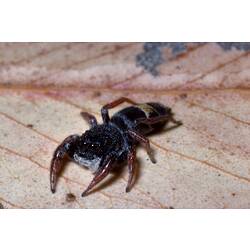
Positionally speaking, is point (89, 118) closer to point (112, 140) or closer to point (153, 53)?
point (112, 140)

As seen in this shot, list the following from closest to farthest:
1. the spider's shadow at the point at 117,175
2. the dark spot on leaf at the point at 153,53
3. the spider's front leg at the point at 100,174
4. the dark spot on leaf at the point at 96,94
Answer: the spider's front leg at the point at 100,174 → the spider's shadow at the point at 117,175 → the dark spot on leaf at the point at 96,94 → the dark spot on leaf at the point at 153,53

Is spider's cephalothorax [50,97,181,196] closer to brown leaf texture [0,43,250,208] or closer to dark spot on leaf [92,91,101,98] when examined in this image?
brown leaf texture [0,43,250,208]

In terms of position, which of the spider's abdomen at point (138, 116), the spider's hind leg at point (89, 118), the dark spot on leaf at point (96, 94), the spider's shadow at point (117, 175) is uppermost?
the spider's abdomen at point (138, 116)

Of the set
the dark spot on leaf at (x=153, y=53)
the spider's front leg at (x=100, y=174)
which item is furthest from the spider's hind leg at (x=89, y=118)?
the dark spot on leaf at (x=153, y=53)

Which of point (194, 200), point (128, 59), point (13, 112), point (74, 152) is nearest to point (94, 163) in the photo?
point (74, 152)

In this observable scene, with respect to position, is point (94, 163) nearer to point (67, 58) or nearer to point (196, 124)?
point (196, 124)

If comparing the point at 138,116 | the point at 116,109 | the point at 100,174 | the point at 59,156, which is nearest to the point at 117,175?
the point at 100,174

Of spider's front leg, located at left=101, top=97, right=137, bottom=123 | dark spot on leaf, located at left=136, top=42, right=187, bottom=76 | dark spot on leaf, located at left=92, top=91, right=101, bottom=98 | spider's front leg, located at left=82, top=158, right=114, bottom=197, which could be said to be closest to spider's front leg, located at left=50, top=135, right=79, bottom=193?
spider's front leg, located at left=82, top=158, right=114, bottom=197

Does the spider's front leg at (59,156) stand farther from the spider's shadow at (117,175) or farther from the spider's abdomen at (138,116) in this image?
the spider's abdomen at (138,116)
